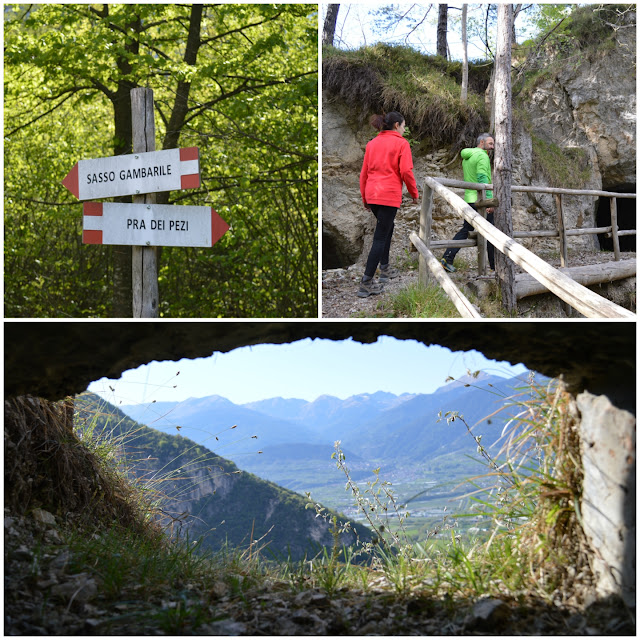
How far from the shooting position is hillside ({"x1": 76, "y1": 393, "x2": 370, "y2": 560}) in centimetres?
378

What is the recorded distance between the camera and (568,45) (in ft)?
35.3

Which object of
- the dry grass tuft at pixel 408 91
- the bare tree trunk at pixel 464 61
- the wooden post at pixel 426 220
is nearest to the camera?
the wooden post at pixel 426 220

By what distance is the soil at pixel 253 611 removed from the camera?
6.73 feet

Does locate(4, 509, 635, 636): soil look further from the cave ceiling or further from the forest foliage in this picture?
the forest foliage

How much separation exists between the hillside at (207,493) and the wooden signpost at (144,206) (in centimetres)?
119

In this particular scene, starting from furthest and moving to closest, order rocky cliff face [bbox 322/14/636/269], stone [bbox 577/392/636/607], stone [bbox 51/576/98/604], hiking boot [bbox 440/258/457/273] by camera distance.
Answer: rocky cliff face [bbox 322/14/636/269] < hiking boot [bbox 440/258/457/273] < stone [bbox 51/576/98/604] < stone [bbox 577/392/636/607]

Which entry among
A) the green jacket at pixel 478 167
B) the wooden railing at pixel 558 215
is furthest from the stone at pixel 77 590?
the green jacket at pixel 478 167

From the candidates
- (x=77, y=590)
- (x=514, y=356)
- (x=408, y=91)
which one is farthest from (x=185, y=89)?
(x=77, y=590)

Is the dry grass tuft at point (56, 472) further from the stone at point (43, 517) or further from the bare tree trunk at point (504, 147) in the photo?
the bare tree trunk at point (504, 147)

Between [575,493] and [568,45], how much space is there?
36.3ft

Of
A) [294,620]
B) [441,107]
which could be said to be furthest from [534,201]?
[294,620]

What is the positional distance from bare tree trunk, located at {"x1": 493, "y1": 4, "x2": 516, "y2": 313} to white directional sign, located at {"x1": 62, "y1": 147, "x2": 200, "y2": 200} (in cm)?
364

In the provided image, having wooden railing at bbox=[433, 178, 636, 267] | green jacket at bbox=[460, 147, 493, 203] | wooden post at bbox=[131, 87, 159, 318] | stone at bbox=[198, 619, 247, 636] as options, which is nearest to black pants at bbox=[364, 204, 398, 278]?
wooden railing at bbox=[433, 178, 636, 267]

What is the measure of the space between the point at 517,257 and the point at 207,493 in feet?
8.97
